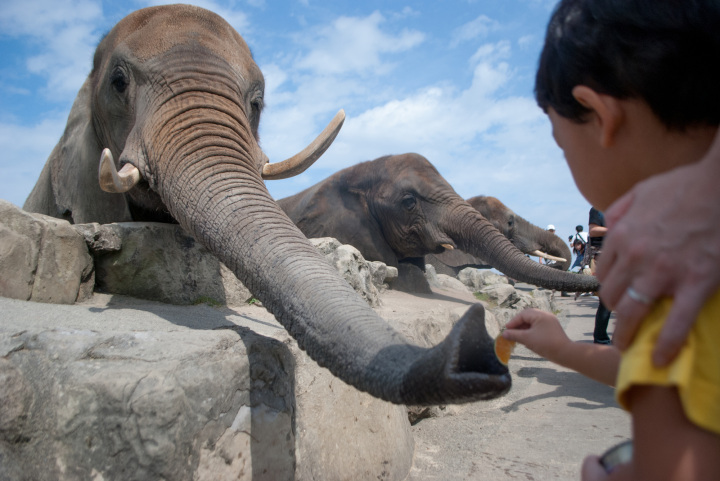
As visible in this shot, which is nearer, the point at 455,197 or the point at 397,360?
the point at 397,360

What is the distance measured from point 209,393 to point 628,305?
1.69m

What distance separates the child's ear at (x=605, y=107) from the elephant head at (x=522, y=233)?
857cm

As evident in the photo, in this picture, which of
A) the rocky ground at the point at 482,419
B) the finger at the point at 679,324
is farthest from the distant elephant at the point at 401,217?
the finger at the point at 679,324

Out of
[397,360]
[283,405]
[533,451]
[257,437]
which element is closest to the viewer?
[397,360]

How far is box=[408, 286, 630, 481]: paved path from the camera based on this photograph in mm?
3041

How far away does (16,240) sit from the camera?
9.19 feet

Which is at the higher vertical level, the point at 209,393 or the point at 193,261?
the point at 193,261

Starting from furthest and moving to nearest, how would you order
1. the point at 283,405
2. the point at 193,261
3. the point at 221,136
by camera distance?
1. the point at 193,261
2. the point at 221,136
3. the point at 283,405

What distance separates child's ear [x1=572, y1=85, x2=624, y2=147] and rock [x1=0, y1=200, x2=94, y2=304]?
279cm

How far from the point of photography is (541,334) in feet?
4.36

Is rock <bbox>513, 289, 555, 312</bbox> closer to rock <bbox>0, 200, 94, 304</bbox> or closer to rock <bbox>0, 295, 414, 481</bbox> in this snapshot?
rock <bbox>0, 295, 414, 481</bbox>

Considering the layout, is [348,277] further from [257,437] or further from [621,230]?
[621,230]

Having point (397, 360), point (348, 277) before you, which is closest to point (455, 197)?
point (348, 277)

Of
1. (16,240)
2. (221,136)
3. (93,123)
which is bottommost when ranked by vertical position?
(16,240)
